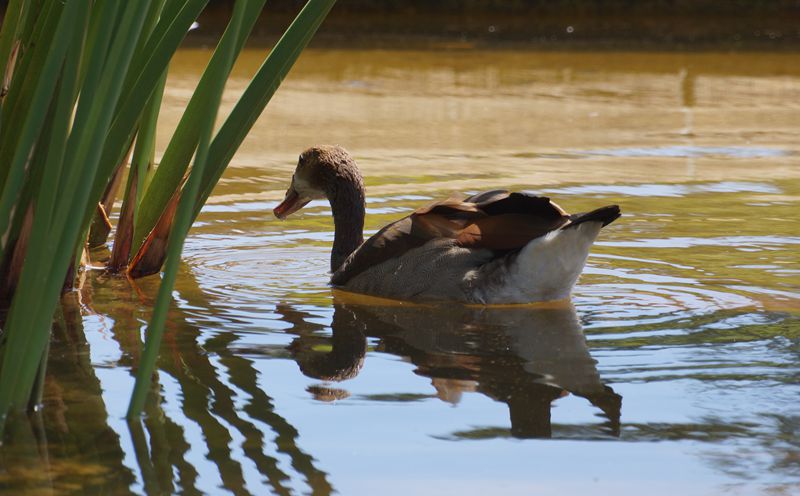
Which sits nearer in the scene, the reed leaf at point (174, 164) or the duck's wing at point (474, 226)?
the reed leaf at point (174, 164)

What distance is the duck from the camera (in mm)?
5078

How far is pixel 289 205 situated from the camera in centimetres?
637

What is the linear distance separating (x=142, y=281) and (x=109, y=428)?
199cm

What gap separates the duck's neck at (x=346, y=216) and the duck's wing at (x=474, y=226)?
363mm

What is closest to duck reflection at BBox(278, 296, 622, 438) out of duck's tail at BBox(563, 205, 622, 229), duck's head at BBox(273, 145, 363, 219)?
duck's tail at BBox(563, 205, 622, 229)

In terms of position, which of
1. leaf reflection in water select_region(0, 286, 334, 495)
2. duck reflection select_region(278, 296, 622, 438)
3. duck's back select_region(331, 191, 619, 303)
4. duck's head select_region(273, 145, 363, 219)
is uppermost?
duck's head select_region(273, 145, 363, 219)

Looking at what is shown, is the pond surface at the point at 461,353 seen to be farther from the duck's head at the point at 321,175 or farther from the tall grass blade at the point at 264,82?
the tall grass blade at the point at 264,82

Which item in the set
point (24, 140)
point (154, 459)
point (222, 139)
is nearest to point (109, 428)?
point (154, 459)

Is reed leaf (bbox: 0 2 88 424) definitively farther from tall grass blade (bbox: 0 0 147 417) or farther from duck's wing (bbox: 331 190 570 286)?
duck's wing (bbox: 331 190 570 286)

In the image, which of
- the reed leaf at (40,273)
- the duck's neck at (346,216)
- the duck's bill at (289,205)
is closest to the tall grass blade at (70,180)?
the reed leaf at (40,273)

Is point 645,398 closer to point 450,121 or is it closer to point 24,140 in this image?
point 24,140

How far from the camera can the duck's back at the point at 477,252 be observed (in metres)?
5.10

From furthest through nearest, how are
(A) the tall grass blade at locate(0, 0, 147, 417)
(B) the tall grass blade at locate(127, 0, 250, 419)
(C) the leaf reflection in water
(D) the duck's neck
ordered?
(D) the duck's neck < (C) the leaf reflection in water < (A) the tall grass blade at locate(0, 0, 147, 417) < (B) the tall grass blade at locate(127, 0, 250, 419)

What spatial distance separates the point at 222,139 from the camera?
427 centimetres
